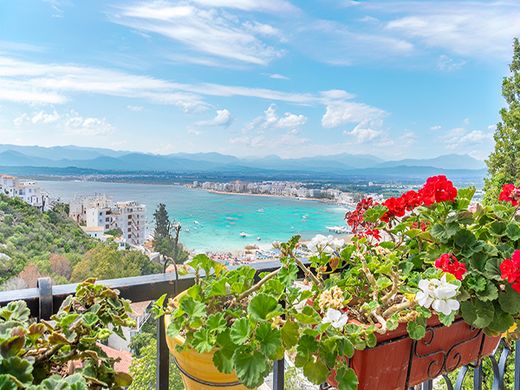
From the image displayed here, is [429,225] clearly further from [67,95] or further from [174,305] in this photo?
[67,95]

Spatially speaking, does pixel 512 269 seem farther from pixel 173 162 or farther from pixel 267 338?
pixel 173 162

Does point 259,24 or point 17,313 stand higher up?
point 259,24

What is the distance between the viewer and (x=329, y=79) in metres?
25.8

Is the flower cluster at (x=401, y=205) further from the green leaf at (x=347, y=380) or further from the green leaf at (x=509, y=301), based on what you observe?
the green leaf at (x=347, y=380)

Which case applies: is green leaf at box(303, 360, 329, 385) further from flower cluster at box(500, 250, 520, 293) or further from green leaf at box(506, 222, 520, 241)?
green leaf at box(506, 222, 520, 241)

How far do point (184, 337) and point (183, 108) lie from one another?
1059 inches

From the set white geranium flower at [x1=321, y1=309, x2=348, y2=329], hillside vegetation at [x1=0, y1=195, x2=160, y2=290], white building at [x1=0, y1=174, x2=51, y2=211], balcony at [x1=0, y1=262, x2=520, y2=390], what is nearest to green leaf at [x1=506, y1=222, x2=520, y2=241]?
balcony at [x1=0, y1=262, x2=520, y2=390]

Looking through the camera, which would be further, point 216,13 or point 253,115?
point 253,115

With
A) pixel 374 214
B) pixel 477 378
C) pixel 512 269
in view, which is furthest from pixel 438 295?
pixel 477 378

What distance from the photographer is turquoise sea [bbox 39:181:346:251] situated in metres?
10.7

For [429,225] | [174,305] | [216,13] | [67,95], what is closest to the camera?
[174,305]

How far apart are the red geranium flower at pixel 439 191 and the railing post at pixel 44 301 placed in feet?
2.62

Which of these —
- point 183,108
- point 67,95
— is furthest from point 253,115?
point 67,95

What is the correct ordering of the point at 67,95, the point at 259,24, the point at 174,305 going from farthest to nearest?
the point at 67,95
the point at 259,24
the point at 174,305
